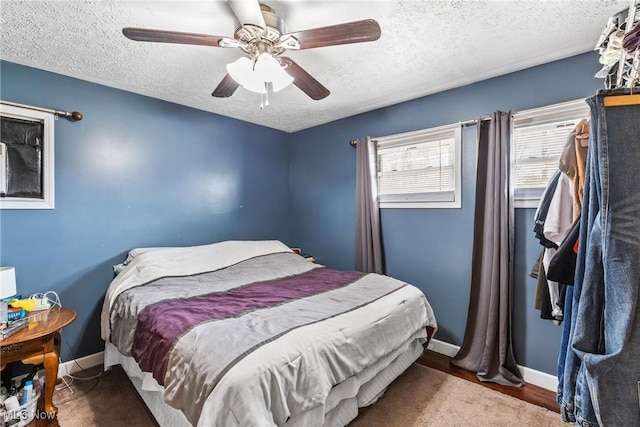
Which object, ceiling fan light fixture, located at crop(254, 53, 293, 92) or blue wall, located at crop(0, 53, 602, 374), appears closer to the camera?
ceiling fan light fixture, located at crop(254, 53, 293, 92)

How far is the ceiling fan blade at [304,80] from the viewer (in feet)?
5.94

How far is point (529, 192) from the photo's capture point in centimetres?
226

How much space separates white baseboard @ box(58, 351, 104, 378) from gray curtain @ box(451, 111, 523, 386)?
3.11 metres

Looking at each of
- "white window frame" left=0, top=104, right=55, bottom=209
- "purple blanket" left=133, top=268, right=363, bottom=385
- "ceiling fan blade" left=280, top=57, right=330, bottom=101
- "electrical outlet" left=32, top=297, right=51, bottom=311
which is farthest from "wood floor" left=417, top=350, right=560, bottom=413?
"white window frame" left=0, top=104, right=55, bottom=209

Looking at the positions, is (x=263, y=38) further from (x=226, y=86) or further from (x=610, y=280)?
(x=610, y=280)

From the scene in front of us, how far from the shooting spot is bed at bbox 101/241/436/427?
1.23m

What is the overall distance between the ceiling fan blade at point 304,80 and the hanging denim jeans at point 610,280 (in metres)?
1.49

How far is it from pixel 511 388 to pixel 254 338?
2.04 m

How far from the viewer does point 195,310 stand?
1.77 m

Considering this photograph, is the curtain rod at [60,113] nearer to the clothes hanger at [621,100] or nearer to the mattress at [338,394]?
the mattress at [338,394]

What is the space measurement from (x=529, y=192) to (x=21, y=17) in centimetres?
354

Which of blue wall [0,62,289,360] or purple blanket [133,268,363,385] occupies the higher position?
blue wall [0,62,289,360]

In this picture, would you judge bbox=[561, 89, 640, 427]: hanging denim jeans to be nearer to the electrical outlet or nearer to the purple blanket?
the purple blanket

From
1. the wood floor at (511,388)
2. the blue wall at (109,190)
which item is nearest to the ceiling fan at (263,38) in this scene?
the blue wall at (109,190)
